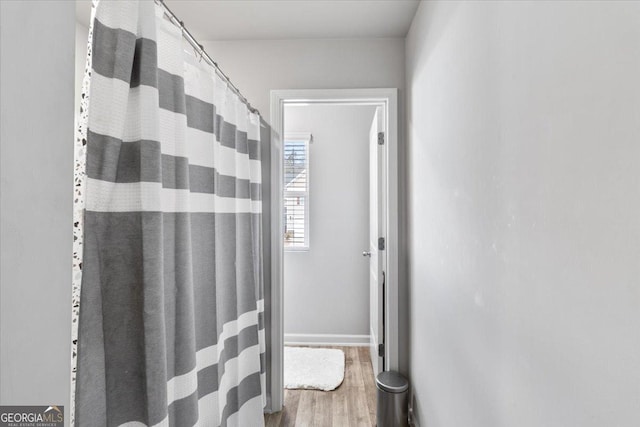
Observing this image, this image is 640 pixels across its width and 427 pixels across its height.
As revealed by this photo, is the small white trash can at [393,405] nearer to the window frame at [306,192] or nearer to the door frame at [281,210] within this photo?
the door frame at [281,210]

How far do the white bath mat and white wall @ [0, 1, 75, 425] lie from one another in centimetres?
259

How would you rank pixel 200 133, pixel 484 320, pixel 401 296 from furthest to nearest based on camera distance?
pixel 401 296 < pixel 200 133 < pixel 484 320

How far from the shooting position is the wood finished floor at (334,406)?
234 cm

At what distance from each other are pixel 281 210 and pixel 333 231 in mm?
1291

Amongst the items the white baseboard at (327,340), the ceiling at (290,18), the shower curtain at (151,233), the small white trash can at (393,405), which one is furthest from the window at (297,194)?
the shower curtain at (151,233)

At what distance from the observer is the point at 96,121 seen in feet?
3.01

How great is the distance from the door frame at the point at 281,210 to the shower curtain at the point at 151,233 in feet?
2.32

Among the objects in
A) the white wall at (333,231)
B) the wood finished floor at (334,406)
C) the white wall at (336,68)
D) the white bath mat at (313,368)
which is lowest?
the wood finished floor at (334,406)

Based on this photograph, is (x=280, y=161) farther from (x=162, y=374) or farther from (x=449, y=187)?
(x=162, y=374)

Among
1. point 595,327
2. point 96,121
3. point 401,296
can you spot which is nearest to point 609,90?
point 595,327

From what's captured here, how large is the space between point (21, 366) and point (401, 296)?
229 cm

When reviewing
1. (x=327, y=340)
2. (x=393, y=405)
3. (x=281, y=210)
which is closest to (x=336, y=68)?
(x=281, y=210)

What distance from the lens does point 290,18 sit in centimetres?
221

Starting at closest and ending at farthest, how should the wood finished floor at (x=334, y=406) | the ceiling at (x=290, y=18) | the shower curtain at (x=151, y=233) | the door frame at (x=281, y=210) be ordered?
the shower curtain at (x=151, y=233) < the ceiling at (x=290, y=18) < the wood finished floor at (x=334, y=406) < the door frame at (x=281, y=210)
